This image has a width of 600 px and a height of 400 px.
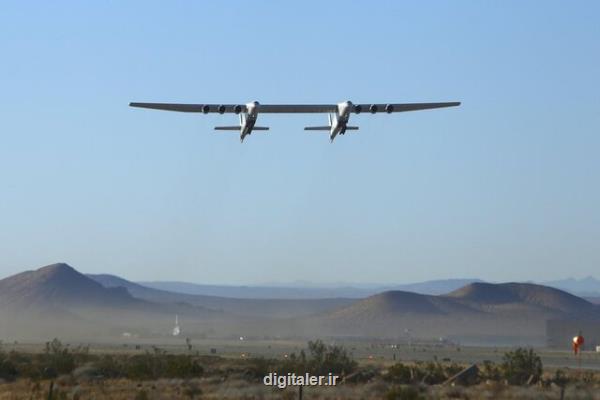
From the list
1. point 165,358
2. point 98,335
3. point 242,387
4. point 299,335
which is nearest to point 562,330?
point 299,335

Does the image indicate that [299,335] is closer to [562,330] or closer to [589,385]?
[562,330]

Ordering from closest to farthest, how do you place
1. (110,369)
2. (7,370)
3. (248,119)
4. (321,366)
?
(248,119)
(7,370)
(110,369)
(321,366)

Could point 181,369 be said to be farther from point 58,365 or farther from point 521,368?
point 521,368

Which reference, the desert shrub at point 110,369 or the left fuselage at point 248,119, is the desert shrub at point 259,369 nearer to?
the desert shrub at point 110,369

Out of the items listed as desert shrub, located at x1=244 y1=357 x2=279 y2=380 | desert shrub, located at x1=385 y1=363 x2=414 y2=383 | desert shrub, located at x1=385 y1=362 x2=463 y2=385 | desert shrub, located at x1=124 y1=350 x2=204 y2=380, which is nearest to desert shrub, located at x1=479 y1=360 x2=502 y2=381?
desert shrub, located at x1=385 y1=362 x2=463 y2=385

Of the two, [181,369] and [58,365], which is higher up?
[58,365]

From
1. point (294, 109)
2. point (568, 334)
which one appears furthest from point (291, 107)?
point (568, 334)
